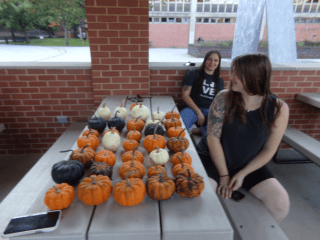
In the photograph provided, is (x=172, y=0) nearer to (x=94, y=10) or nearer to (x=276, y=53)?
(x=276, y=53)

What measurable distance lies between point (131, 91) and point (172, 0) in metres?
24.6

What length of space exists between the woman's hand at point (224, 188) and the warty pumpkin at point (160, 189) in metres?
0.79

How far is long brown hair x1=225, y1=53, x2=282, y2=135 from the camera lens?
1542 mm

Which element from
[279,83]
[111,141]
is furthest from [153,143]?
[279,83]

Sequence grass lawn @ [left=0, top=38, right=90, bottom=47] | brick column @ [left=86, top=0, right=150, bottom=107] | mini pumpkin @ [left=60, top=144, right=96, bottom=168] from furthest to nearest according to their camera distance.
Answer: grass lawn @ [left=0, top=38, right=90, bottom=47]
brick column @ [left=86, top=0, right=150, bottom=107]
mini pumpkin @ [left=60, top=144, right=96, bottom=168]

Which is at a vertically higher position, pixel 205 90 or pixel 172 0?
pixel 172 0

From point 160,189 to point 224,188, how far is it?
893mm

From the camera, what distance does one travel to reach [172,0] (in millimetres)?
23625

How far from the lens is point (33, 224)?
917mm

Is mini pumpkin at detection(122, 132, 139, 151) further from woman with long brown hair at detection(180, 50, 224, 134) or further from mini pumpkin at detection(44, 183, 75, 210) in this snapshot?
woman with long brown hair at detection(180, 50, 224, 134)

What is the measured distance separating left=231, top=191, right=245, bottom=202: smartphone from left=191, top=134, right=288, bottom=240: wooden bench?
25 millimetres

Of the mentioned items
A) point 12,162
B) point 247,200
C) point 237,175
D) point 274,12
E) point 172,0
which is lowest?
point 12,162

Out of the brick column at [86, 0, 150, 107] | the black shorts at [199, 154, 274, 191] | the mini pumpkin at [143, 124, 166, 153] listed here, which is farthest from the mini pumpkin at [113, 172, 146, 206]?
the brick column at [86, 0, 150, 107]

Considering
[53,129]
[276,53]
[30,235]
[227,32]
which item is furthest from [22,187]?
[227,32]
